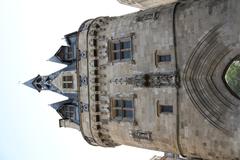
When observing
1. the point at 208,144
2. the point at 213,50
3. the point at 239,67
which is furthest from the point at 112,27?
the point at 239,67

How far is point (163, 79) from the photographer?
24.2m

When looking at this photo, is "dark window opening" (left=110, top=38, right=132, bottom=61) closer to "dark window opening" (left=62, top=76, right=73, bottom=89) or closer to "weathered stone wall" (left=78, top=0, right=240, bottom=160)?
"weathered stone wall" (left=78, top=0, right=240, bottom=160)

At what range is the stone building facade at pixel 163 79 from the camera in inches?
856

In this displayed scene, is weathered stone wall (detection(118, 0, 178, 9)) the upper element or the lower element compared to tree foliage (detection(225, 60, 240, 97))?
upper

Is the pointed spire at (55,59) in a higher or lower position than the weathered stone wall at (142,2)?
lower

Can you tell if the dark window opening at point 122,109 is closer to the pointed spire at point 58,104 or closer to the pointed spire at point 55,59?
the pointed spire at point 58,104

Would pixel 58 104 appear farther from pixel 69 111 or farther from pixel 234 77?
pixel 234 77

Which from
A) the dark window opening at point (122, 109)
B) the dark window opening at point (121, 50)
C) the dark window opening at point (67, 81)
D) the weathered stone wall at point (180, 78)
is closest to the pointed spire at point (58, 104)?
the dark window opening at point (67, 81)

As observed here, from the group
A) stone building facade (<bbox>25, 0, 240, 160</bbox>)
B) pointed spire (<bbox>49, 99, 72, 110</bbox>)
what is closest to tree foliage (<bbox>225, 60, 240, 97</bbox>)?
pointed spire (<bbox>49, 99, 72, 110</bbox>)

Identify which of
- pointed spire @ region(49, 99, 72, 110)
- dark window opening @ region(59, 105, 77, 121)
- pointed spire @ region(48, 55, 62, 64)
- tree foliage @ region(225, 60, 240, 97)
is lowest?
dark window opening @ region(59, 105, 77, 121)

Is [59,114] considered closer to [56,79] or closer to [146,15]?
[56,79]

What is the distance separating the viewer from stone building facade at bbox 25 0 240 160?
856 inches

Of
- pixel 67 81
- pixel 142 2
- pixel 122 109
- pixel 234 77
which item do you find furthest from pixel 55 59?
pixel 234 77

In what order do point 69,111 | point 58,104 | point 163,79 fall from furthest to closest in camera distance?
point 58,104
point 69,111
point 163,79
